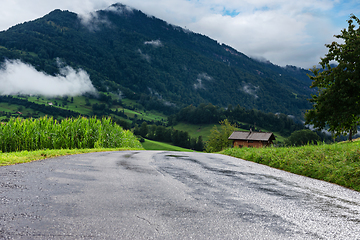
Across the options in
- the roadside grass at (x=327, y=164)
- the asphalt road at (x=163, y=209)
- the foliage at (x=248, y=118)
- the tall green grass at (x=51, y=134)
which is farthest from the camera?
the foliage at (x=248, y=118)

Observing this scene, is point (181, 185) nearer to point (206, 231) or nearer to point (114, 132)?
point (206, 231)

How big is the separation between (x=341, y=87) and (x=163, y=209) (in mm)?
21315

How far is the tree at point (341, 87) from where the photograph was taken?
62.9ft

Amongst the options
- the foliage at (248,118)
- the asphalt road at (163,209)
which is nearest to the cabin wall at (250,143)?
the asphalt road at (163,209)

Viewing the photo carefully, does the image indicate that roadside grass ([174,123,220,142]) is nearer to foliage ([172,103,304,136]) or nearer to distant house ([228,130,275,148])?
foliage ([172,103,304,136])

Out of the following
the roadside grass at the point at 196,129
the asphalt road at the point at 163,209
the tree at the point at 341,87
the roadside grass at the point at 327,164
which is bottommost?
the roadside grass at the point at 196,129

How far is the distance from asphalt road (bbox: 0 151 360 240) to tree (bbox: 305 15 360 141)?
1650 centimetres

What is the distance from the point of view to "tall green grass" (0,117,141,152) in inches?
489

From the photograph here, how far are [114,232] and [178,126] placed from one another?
184396mm

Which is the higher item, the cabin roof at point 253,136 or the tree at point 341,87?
the tree at point 341,87

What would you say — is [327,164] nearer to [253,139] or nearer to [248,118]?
[253,139]

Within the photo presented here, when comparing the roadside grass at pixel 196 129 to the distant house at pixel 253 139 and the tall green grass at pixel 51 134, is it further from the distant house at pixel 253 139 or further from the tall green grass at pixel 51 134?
the tall green grass at pixel 51 134

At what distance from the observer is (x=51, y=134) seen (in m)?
13.8

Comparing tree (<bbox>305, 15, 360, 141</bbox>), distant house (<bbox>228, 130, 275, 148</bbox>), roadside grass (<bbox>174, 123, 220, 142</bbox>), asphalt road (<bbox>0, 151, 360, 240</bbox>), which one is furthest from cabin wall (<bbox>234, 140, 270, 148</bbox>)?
roadside grass (<bbox>174, 123, 220, 142</bbox>)
